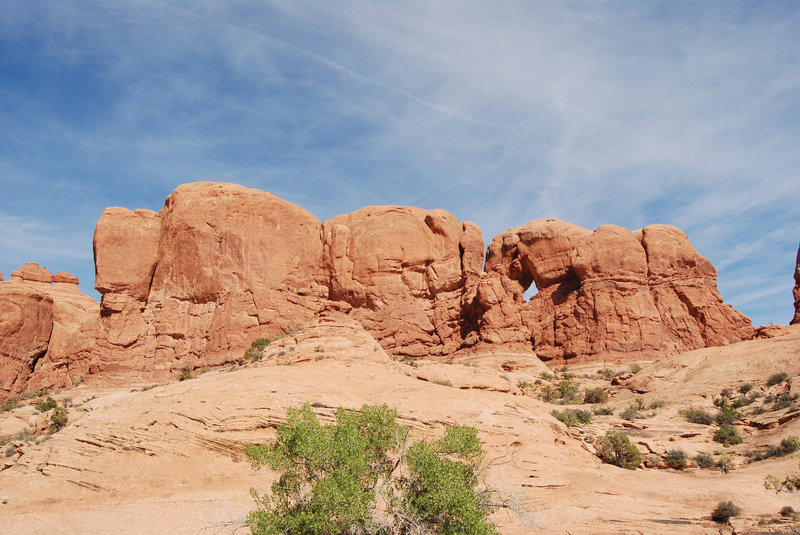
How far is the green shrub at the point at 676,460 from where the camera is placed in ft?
72.9

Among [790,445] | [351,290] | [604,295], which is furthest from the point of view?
[351,290]

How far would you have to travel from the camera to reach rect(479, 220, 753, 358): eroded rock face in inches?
1726

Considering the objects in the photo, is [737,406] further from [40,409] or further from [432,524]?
[40,409]

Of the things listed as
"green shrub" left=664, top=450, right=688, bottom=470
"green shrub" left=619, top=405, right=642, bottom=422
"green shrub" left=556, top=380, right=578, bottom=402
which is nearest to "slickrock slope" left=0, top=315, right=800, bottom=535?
"green shrub" left=664, top=450, right=688, bottom=470

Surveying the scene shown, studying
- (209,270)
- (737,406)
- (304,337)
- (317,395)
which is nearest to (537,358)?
(737,406)

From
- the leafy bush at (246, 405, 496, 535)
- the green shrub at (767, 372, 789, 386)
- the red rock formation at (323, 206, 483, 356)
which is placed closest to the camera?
the leafy bush at (246, 405, 496, 535)

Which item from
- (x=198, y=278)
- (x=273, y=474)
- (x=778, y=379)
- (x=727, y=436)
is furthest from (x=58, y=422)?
(x=778, y=379)

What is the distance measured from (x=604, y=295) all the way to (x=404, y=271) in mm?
14335

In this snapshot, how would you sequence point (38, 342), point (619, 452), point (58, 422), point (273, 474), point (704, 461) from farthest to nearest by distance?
point (38, 342) → point (58, 422) → point (619, 452) → point (704, 461) → point (273, 474)

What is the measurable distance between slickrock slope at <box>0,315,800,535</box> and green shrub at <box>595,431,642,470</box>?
0.54 meters

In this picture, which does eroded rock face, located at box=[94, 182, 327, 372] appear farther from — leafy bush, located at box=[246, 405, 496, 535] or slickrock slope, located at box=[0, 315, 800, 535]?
leafy bush, located at box=[246, 405, 496, 535]

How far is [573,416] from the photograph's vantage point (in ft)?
91.7

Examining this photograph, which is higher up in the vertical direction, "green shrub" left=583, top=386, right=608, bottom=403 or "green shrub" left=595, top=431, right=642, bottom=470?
"green shrub" left=583, top=386, right=608, bottom=403

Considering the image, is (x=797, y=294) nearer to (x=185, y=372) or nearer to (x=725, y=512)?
(x=725, y=512)
